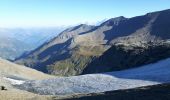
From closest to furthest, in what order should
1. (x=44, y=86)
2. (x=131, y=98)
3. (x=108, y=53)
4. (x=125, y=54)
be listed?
(x=131, y=98)
(x=44, y=86)
(x=125, y=54)
(x=108, y=53)

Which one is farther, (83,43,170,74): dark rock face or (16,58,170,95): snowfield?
(83,43,170,74): dark rock face

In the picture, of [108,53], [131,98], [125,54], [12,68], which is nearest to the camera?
[131,98]

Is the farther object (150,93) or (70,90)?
(70,90)

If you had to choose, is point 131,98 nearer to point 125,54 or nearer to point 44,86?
point 44,86

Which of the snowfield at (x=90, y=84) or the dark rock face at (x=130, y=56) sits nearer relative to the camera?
the snowfield at (x=90, y=84)

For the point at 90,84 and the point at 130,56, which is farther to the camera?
the point at 130,56

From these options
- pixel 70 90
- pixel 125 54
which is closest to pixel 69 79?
pixel 70 90

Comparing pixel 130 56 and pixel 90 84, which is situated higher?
pixel 130 56

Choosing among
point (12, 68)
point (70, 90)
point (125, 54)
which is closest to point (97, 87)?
point (70, 90)

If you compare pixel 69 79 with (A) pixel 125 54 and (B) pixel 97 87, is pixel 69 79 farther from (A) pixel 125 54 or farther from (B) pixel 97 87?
(A) pixel 125 54
